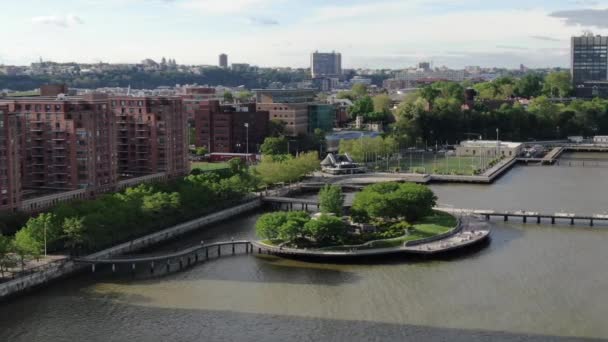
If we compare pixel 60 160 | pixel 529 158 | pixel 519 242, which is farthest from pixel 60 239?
pixel 529 158

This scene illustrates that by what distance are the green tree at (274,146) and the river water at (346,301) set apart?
1606 inches

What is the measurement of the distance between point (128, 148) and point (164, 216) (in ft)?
51.5

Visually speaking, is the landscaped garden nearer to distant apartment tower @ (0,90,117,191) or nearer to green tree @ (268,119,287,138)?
distant apartment tower @ (0,90,117,191)

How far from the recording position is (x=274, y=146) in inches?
3398

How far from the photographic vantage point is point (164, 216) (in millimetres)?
51656

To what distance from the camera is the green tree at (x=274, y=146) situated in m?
85.8

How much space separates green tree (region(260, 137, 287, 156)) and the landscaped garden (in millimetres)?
33261

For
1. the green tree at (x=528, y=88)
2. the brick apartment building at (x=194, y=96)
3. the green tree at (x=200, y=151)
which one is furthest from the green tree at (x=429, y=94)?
the green tree at (x=200, y=151)

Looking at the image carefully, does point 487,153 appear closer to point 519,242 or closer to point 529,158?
point 529,158

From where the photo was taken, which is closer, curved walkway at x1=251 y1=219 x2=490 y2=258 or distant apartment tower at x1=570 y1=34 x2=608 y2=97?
curved walkway at x1=251 y1=219 x2=490 y2=258

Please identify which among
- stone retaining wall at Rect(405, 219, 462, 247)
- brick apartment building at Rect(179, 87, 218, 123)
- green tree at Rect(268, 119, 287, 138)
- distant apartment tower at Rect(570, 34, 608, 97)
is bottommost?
stone retaining wall at Rect(405, 219, 462, 247)

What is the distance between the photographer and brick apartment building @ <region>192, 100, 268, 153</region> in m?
90.9

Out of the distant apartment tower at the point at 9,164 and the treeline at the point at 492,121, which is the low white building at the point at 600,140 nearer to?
the treeline at the point at 492,121

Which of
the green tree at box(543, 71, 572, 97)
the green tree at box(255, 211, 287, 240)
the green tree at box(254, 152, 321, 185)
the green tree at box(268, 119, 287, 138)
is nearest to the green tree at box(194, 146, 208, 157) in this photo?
the green tree at box(268, 119, 287, 138)
